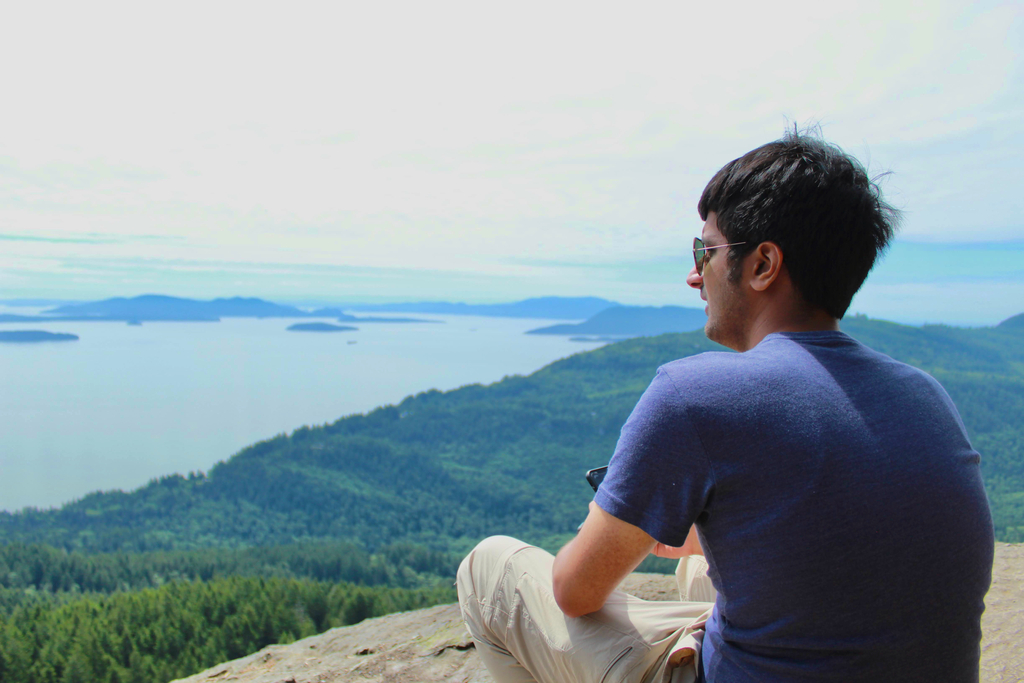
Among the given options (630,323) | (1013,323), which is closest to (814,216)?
(1013,323)

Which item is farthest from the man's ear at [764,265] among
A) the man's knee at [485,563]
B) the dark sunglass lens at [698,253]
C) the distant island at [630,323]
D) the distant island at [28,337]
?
the distant island at [28,337]

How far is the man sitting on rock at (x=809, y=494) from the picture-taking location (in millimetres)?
1043

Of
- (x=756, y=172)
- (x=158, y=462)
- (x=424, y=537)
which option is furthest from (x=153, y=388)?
(x=756, y=172)

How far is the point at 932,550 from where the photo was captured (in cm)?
107

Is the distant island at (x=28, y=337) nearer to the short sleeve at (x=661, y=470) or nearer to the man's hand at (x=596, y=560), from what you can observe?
the man's hand at (x=596, y=560)

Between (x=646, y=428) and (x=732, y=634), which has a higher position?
(x=646, y=428)

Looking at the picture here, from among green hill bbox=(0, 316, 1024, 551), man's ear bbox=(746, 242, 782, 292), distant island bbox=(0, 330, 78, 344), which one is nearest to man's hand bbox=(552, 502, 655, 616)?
man's ear bbox=(746, 242, 782, 292)

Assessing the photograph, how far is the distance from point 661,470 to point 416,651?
2.71 meters

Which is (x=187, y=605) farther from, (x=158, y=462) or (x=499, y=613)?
(x=158, y=462)

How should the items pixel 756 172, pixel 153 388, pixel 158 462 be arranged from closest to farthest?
pixel 756 172
pixel 158 462
pixel 153 388

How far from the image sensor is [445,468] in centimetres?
8638

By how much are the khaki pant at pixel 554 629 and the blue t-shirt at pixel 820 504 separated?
1.25ft

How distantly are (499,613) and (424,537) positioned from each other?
6813cm

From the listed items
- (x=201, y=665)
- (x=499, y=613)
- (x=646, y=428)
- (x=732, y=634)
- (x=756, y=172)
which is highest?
(x=756, y=172)
